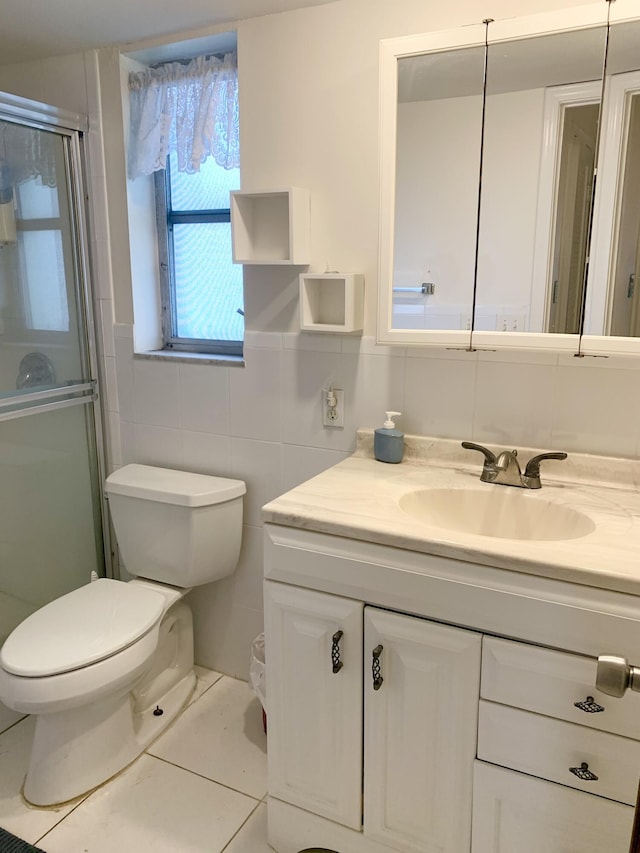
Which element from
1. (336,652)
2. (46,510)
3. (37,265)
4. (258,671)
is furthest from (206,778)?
(37,265)

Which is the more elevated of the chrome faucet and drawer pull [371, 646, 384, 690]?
the chrome faucet

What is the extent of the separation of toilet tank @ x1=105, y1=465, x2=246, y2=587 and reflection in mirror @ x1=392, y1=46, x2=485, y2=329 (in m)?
0.79

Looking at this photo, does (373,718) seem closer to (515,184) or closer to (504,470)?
(504,470)

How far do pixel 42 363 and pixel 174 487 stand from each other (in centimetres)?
63

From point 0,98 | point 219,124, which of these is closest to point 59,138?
point 0,98

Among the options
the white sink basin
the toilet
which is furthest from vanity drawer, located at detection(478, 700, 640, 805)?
the toilet

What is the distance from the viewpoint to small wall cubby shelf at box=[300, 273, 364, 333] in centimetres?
170

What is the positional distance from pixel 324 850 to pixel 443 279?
4.58 feet

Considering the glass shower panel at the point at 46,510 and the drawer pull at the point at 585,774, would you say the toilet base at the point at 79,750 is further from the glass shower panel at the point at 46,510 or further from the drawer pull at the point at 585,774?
the drawer pull at the point at 585,774

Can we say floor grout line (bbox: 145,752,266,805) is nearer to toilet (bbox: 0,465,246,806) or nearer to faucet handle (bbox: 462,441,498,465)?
toilet (bbox: 0,465,246,806)

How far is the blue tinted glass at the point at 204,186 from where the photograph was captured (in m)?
2.07

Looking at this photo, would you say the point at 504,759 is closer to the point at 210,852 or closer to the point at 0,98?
the point at 210,852

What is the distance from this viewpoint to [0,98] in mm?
1821

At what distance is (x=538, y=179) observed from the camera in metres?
1.46
